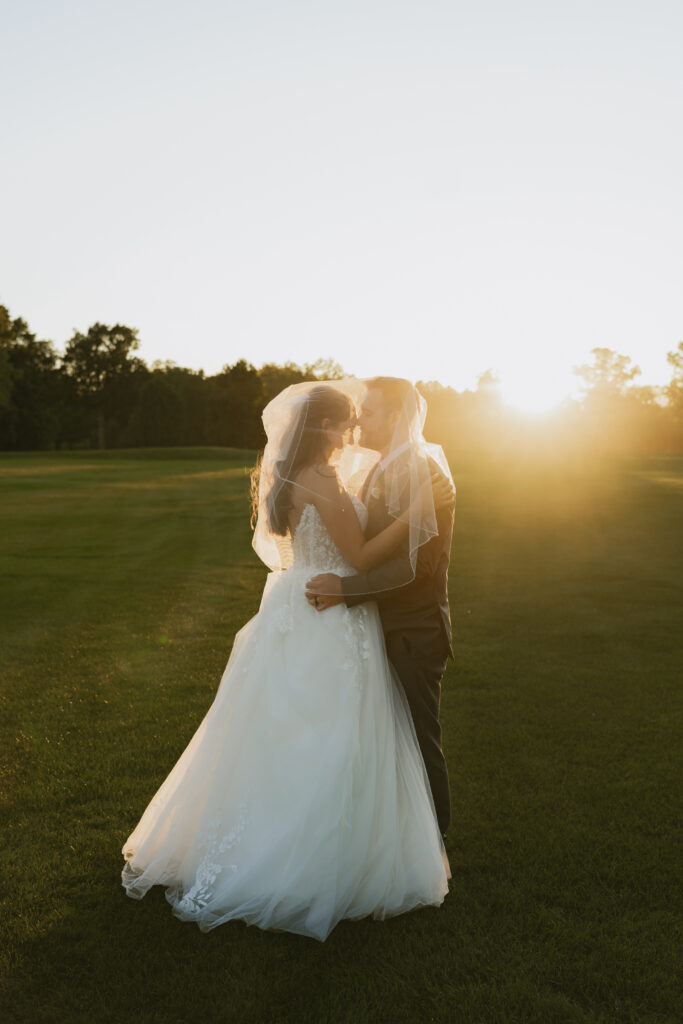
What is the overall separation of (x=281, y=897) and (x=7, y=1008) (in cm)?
120

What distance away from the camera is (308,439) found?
3992 mm

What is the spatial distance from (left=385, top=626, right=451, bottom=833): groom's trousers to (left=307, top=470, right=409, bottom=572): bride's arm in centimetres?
50

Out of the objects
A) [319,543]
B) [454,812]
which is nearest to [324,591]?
[319,543]

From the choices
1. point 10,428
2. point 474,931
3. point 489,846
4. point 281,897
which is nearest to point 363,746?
point 281,897

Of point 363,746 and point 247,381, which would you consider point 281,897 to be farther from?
point 247,381

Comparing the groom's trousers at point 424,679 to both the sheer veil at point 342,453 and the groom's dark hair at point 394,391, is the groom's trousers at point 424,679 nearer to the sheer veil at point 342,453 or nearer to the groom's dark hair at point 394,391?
the sheer veil at point 342,453

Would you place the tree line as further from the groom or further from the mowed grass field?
the groom

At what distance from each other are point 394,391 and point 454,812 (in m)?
2.80

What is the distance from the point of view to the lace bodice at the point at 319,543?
13.2 ft

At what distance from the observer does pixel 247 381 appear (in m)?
75.9

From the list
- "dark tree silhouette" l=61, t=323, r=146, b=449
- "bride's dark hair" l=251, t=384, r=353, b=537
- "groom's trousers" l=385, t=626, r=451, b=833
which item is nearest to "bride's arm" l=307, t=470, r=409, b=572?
"bride's dark hair" l=251, t=384, r=353, b=537

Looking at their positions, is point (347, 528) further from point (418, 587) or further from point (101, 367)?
point (101, 367)

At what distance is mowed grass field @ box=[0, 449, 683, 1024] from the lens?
3.40 meters

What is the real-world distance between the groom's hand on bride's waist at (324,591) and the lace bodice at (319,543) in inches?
3.1
